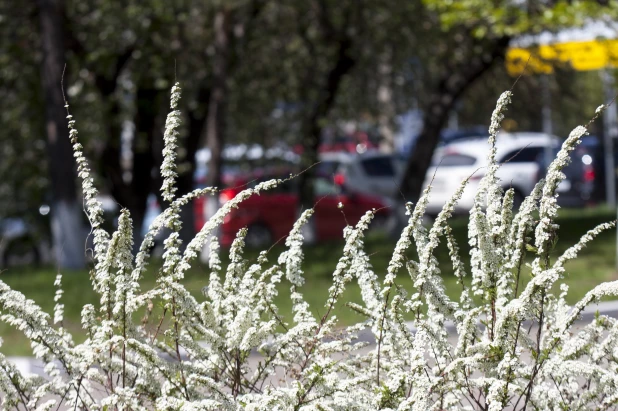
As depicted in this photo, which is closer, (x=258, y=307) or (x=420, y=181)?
(x=258, y=307)

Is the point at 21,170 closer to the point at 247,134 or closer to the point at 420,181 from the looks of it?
the point at 247,134

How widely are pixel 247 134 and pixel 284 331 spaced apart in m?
15.6

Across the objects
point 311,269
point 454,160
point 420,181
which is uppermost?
point 454,160

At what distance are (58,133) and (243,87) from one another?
480 cm

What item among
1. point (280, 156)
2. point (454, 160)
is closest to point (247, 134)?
point (280, 156)

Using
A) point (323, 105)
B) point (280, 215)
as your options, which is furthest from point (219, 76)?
point (280, 215)

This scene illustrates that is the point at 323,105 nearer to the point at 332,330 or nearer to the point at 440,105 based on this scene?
the point at 440,105

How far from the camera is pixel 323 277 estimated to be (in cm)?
1327

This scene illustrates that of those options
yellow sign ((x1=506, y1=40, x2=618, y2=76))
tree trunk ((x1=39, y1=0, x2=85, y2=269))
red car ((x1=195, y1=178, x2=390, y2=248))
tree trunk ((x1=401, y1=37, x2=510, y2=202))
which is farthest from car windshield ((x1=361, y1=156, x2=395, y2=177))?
tree trunk ((x1=39, y1=0, x2=85, y2=269))

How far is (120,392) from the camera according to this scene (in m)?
3.46

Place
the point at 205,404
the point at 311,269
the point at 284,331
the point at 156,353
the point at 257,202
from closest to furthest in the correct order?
1. the point at 205,404
2. the point at 156,353
3. the point at 284,331
4. the point at 311,269
5. the point at 257,202

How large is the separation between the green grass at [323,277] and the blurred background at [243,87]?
1029 mm

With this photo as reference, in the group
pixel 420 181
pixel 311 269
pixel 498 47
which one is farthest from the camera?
pixel 420 181

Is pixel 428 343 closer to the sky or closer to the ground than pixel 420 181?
closer to the ground
